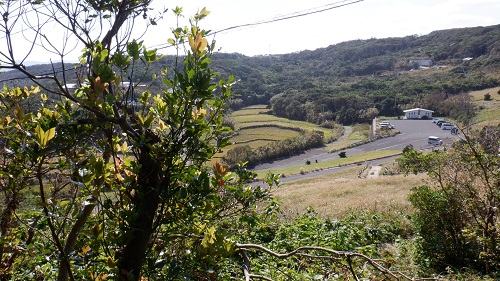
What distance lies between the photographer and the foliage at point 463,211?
4.93 m

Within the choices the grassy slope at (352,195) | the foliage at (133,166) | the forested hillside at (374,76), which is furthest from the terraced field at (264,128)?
the foliage at (133,166)

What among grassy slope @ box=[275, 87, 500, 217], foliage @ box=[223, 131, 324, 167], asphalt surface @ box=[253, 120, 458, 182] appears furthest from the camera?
asphalt surface @ box=[253, 120, 458, 182]

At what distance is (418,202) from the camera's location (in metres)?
5.95

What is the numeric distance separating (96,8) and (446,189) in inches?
218

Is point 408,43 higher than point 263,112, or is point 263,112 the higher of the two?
point 408,43

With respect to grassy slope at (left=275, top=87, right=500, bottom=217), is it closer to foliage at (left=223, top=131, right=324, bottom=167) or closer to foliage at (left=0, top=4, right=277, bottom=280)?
foliage at (left=0, top=4, right=277, bottom=280)

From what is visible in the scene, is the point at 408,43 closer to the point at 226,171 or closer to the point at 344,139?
the point at 344,139

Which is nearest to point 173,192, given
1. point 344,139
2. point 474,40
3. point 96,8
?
point 96,8

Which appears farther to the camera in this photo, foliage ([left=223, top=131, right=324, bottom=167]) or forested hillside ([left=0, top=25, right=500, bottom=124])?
forested hillside ([left=0, top=25, right=500, bottom=124])

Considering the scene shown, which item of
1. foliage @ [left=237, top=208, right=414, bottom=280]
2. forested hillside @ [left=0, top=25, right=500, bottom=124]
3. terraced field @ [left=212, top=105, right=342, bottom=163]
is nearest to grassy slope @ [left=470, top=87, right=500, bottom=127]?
forested hillside @ [left=0, top=25, right=500, bottom=124]

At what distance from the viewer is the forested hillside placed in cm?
6612

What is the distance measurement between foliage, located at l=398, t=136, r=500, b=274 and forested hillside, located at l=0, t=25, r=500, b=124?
3020 centimetres

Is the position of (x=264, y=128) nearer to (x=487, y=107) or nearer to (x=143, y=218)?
(x=487, y=107)

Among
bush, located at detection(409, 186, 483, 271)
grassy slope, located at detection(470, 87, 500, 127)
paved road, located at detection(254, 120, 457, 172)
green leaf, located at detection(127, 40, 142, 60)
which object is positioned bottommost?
paved road, located at detection(254, 120, 457, 172)
